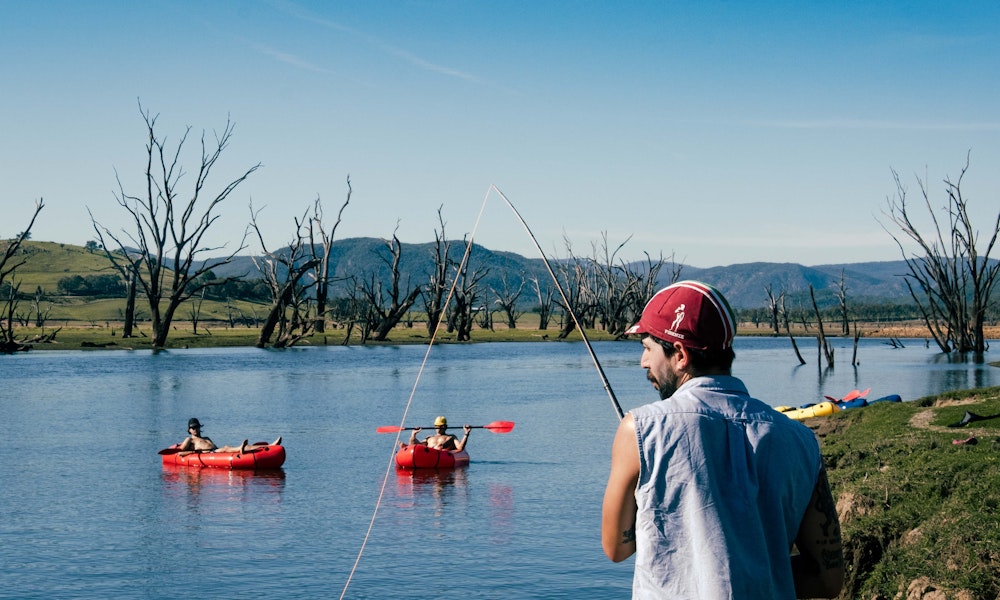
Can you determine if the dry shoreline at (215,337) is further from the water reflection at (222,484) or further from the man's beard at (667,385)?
the man's beard at (667,385)

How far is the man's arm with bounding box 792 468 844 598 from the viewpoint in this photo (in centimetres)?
346

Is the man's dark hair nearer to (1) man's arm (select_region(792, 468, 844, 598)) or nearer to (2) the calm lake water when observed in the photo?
(1) man's arm (select_region(792, 468, 844, 598))


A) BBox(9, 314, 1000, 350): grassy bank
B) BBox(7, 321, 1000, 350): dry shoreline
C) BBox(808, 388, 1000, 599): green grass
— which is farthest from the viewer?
BBox(9, 314, 1000, 350): grassy bank

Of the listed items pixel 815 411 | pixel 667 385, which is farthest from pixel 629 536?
pixel 815 411

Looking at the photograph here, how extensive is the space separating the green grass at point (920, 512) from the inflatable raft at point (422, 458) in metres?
11.2

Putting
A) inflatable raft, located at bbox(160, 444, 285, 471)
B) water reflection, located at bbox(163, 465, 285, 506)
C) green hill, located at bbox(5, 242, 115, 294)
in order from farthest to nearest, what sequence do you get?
green hill, located at bbox(5, 242, 115, 294)
inflatable raft, located at bbox(160, 444, 285, 471)
water reflection, located at bbox(163, 465, 285, 506)

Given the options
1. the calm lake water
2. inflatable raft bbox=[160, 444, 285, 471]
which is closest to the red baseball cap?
the calm lake water

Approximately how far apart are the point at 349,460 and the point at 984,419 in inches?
634

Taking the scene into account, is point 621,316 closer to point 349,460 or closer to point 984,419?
point 349,460

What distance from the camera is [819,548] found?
3.50m

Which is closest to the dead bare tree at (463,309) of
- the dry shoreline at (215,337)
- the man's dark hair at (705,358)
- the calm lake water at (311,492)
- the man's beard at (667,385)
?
the dry shoreline at (215,337)

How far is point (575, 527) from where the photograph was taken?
61.4 feet

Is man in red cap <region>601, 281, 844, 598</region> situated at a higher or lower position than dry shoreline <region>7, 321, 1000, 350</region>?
higher

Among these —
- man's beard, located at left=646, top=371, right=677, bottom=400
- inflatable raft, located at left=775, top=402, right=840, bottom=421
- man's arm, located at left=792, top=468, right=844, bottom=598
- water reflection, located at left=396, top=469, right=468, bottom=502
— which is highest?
man's beard, located at left=646, top=371, right=677, bottom=400
